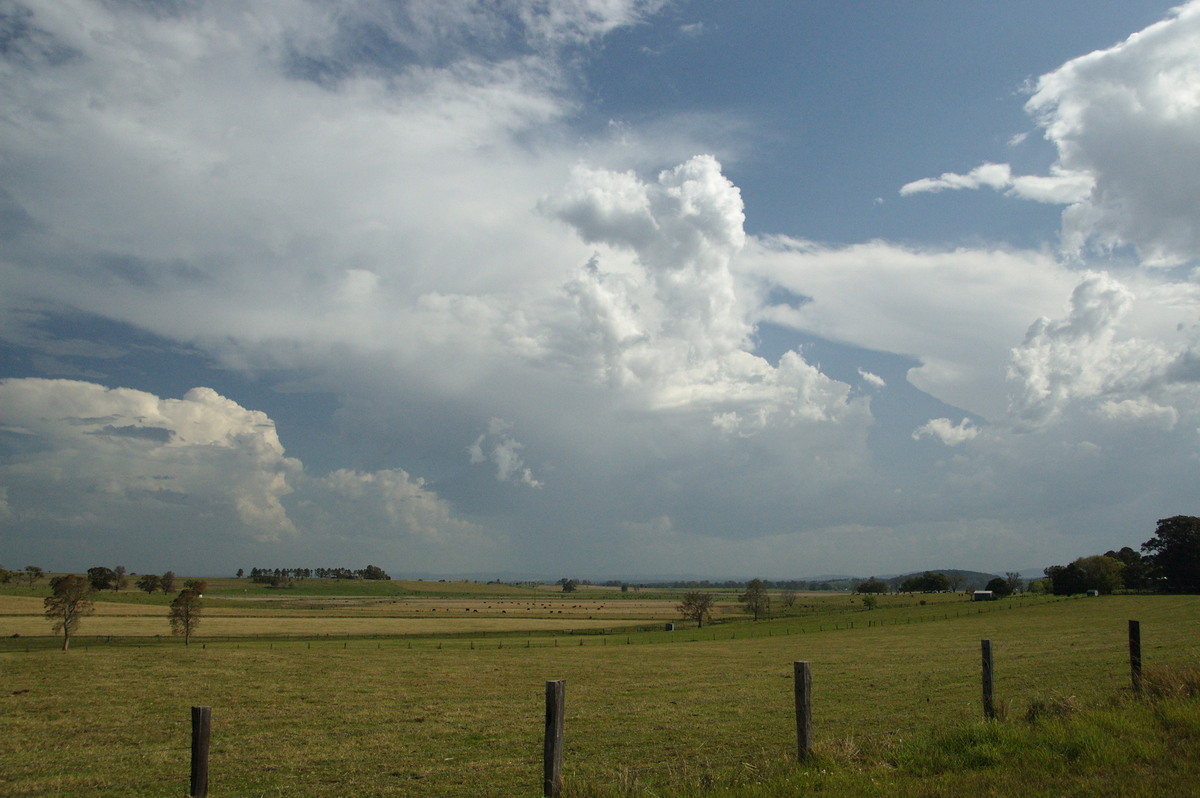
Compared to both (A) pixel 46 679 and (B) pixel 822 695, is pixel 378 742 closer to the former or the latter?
(B) pixel 822 695

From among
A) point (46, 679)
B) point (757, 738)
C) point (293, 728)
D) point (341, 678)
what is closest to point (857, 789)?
point (757, 738)

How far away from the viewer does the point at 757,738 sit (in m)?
17.8

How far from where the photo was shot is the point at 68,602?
56.6m

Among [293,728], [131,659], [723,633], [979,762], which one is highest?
[979,762]

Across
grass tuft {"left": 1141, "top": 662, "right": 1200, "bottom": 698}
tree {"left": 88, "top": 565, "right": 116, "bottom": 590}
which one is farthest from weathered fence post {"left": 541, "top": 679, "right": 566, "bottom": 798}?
tree {"left": 88, "top": 565, "right": 116, "bottom": 590}

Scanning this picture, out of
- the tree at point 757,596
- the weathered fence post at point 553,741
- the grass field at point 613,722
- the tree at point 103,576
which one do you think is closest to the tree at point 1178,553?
the tree at point 757,596

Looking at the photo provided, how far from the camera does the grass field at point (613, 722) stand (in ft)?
30.5

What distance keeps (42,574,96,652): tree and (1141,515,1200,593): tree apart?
5489 inches

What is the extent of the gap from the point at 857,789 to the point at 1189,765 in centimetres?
406

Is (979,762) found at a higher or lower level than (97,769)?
higher

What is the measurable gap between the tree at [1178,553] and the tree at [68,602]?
139427 mm

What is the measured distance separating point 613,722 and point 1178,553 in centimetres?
12944

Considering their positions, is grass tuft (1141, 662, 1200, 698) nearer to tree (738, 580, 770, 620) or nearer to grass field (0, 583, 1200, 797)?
grass field (0, 583, 1200, 797)

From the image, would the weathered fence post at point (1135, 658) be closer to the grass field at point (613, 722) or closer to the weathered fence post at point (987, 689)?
the grass field at point (613, 722)
